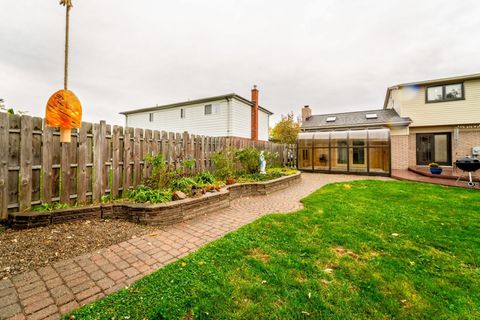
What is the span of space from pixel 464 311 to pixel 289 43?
12629 mm

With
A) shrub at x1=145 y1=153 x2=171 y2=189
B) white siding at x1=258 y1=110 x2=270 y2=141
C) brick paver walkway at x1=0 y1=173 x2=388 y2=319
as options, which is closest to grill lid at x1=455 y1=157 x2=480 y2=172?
brick paver walkway at x1=0 y1=173 x2=388 y2=319

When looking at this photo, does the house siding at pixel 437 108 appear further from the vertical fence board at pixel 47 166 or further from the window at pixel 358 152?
the vertical fence board at pixel 47 166

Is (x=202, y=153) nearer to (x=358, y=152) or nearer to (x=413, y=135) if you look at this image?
(x=358, y=152)

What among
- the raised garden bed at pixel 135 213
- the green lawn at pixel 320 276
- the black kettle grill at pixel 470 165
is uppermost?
the black kettle grill at pixel 470 165

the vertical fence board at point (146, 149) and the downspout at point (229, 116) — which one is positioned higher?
the downspout at point (229, 116)

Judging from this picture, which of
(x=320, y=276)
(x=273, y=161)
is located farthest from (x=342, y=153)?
(x=320, y=276)

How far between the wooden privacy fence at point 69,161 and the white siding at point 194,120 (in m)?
12.0

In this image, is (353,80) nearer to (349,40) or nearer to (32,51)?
(349,40)

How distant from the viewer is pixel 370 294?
1979 millimetres

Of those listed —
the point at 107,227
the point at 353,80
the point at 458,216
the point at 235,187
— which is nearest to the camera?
the point at 107,227

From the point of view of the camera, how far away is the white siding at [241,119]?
1739 cm

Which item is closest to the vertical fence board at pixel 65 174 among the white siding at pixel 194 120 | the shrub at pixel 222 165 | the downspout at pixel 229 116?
the shrub at pixel 222 165

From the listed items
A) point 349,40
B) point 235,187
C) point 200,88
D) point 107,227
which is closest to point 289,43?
point 349,40

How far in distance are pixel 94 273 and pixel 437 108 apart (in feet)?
64.5
